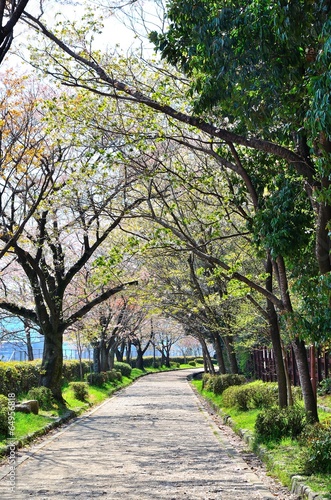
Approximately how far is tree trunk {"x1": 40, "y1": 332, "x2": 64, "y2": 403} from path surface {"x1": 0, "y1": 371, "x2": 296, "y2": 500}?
3240 millimetres

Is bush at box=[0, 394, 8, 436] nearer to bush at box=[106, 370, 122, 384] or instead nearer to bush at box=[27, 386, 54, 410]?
bush at box=[27, 386, 54, 410]

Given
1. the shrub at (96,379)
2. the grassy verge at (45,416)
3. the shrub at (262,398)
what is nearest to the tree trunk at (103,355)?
the shrub at (96,379)

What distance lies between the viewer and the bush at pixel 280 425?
36.1 ft

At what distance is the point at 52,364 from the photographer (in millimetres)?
20703

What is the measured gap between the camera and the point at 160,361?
256 ft

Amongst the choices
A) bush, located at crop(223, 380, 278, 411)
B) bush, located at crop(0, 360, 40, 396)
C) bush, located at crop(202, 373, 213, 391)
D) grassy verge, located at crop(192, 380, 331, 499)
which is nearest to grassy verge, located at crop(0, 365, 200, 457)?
bush, located at crop(0, 360, 40, 396)

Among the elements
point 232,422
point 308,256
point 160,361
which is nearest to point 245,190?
point 308,256

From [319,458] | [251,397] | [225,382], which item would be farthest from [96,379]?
[319,458]

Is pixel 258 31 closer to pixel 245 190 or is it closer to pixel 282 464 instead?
pixel 245 190

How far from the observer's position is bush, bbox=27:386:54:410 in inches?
723

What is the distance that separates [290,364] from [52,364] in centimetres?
868

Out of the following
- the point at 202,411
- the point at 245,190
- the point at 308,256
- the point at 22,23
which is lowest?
the point at 202,411

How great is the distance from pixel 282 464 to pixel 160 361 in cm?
7007

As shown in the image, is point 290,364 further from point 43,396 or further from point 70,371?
point 70,371
